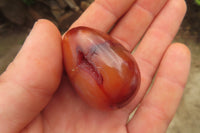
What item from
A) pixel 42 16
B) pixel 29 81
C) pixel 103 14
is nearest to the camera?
pixel 29 81

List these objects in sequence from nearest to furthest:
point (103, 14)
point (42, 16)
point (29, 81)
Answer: point (29, 81), point (103, 14), point (42, 16)

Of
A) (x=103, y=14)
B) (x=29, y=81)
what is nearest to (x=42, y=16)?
(x=103, y=14)

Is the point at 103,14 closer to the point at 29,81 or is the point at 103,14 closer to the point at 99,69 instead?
the point at 99,69

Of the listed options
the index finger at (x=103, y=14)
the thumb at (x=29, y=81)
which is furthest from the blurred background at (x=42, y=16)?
the thumb at (x=29, y=81)

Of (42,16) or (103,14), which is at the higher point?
(103,14)

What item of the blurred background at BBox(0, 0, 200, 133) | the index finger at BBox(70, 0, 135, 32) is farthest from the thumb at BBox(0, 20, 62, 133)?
the blurred background at BBox(0, 0, 200, 133)
